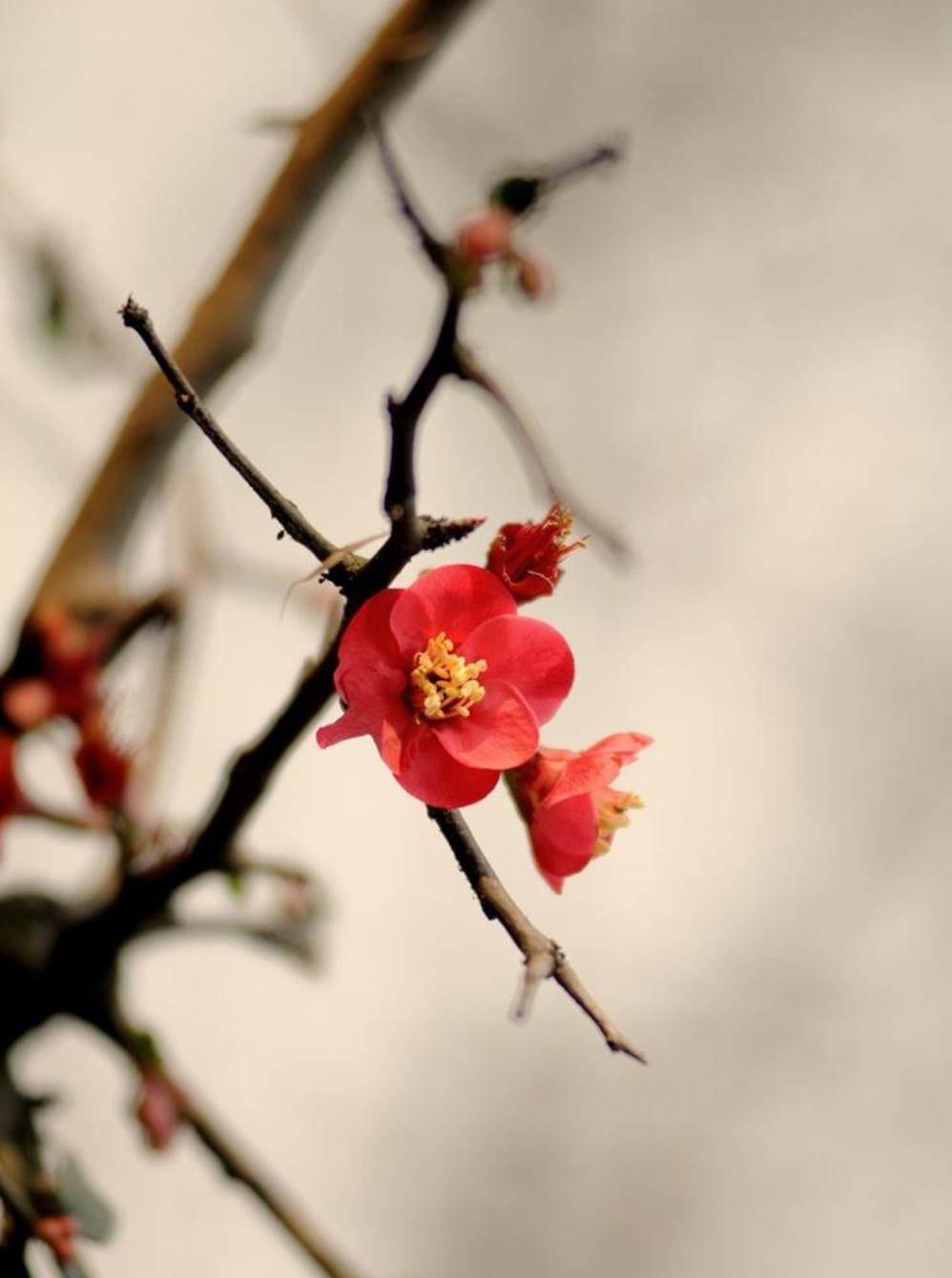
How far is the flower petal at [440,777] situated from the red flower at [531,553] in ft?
0.12

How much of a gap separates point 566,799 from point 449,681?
38 mm

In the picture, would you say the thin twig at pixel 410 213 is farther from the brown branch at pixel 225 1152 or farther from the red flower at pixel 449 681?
the brown branch at pixel 225 1152

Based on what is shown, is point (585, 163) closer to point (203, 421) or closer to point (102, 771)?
point (203, 421)

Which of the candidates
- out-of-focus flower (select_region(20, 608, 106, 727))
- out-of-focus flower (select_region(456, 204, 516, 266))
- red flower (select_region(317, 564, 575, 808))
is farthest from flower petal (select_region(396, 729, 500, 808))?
out-of-focus flower (select_region(20, 608, 106, 727))

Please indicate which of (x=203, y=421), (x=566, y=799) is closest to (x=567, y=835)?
(x=566, y=799)

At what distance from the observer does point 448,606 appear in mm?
248

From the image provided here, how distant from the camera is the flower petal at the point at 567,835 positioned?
256 millimetres

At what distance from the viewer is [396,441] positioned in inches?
8.3

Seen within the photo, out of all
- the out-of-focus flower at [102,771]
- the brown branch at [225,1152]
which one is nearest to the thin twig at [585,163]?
the out-of-focus flower at [102,771]

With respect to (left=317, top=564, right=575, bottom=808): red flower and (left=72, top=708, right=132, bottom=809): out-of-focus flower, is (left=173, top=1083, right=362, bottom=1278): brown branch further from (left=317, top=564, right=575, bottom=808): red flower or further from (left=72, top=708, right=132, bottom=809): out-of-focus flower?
(left=317, top=564, right=575, bottom=808): red flower

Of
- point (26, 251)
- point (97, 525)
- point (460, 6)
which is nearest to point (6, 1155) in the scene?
point (97, 525)

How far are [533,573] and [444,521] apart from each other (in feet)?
0.12

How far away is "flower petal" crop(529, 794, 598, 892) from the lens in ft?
0.84

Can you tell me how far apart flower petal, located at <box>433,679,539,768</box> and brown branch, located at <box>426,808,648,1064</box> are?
18 mm
